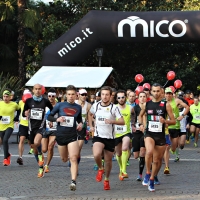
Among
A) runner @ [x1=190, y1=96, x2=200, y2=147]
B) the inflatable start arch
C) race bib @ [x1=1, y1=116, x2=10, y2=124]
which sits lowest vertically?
runner @ [x1=190, y1=96, x2=200, y2=147]

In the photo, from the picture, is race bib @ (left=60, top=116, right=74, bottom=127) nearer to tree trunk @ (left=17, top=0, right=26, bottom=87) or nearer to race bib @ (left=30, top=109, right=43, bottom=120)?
race bib @ (left=30, top=109, right=43, bottom=120)

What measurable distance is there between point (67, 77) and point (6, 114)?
11126mm

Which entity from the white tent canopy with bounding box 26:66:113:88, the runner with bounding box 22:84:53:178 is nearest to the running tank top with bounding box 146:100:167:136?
the runner with bounding box 22:84:53:178

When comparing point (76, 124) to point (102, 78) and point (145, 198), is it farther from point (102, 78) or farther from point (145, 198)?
point (102, 78)

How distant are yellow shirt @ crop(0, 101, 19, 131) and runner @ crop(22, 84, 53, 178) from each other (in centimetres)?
192

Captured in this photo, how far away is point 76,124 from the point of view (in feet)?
38.3

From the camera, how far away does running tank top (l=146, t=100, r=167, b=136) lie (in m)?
11.3

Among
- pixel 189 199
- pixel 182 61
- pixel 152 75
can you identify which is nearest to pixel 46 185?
pixel 189 199

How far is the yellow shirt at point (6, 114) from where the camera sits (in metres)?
15.9

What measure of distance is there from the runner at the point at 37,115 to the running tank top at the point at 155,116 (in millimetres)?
2905

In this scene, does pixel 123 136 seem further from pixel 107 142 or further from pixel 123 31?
pixel 123 31

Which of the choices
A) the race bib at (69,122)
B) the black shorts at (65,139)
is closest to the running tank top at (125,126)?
the race bib at (69,122)

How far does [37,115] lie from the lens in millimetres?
13906

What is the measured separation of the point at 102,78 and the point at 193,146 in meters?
6.02
